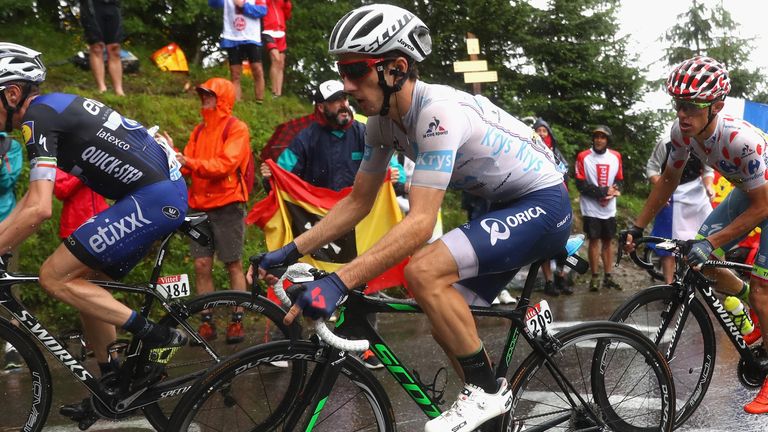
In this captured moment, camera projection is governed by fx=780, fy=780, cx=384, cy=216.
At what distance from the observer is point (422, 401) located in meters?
3.45

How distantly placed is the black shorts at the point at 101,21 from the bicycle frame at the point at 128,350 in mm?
5813

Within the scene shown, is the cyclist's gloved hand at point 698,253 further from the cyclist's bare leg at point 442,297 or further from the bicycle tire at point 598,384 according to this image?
the cyclist's bare leg at point 442,297

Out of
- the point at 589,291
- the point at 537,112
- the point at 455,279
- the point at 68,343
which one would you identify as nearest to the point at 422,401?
the point at 455,279

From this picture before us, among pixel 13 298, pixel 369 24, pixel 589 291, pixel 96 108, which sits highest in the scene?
pixel 369 24

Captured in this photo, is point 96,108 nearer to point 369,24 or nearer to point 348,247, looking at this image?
point 369,24

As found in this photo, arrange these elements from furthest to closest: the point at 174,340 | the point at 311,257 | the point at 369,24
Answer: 1. the point at 311,257
2. the point at 174,340
3. the point at 369,24

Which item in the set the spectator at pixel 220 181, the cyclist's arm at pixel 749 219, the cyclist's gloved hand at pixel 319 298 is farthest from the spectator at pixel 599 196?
the cyclist's gloved hand at pixel 319 298

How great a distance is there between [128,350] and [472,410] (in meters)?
2.03

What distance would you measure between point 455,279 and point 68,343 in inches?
91.3

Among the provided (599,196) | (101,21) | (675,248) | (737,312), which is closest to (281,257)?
(675,248)

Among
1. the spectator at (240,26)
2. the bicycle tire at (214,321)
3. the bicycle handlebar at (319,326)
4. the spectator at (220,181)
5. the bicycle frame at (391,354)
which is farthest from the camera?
the spectator at (240,26)

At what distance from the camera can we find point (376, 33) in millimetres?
3242

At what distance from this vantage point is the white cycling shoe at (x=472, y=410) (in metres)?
3.24

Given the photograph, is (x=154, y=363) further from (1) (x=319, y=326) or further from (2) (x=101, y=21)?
(2) (x=101, y=21)
